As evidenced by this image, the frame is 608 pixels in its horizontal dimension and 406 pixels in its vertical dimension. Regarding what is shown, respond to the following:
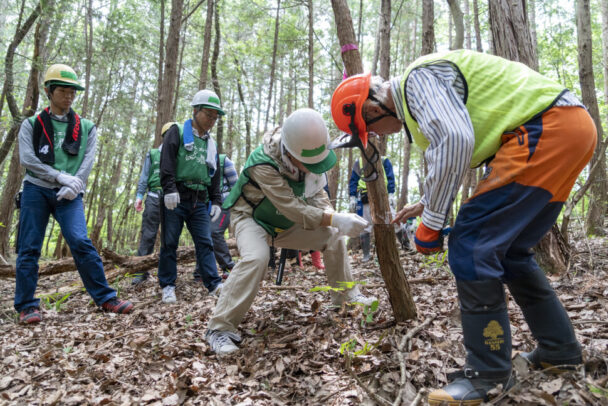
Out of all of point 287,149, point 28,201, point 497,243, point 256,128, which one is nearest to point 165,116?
point 28,201

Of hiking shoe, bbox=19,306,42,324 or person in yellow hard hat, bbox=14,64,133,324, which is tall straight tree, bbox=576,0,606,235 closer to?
person in yellow hard hat, bbox=14,64,133,324

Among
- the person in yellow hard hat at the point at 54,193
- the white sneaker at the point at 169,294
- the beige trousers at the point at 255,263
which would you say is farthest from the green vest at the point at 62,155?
the beige trousers at the point at 255,263

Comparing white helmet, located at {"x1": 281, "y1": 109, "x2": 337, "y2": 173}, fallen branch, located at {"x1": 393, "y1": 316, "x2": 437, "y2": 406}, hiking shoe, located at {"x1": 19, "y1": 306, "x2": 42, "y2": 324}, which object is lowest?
hiking shoe, located at {"x1": 19, "y1": 306, "x2": 42, "y2": 324}

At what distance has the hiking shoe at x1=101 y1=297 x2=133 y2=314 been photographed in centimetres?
412

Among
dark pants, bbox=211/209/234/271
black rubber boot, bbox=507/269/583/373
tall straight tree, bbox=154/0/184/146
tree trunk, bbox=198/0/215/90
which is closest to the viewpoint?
black rubber boot, bbox=507/269/583/373

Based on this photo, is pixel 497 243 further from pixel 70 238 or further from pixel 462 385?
pixel 70 238

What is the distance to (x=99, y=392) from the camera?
247 cm

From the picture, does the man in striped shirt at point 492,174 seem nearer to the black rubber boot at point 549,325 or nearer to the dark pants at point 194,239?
the black rubber boot at point 549,325

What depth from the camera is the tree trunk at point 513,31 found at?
3736mm

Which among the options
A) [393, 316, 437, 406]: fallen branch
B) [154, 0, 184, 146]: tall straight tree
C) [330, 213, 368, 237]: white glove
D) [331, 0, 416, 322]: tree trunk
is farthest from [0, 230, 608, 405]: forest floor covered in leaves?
[154, 0, 184, 146]: tall straight tree

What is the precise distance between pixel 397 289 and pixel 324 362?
772 millimetres

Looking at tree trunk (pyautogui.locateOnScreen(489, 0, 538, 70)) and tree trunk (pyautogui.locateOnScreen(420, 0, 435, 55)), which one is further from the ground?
tree trunk (pyautogui.locateOnScreen(420, 0, 435, 55))

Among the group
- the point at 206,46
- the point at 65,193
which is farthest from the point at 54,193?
the point at 206,46

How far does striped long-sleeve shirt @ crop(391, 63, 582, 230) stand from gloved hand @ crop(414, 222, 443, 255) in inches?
1.4
